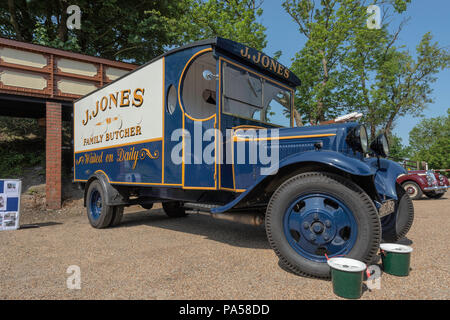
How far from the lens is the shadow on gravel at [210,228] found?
13.7 ft

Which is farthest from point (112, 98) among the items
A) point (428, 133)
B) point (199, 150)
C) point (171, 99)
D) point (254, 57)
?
point (428, 133)

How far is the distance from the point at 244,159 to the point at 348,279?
5.81ft

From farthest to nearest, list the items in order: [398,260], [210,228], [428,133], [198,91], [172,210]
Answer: [428,133] < [172,210] < [210,228] < [198,91] < [398,260]

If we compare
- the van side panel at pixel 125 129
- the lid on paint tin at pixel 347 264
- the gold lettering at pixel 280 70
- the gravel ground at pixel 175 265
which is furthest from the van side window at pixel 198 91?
the lid on paint tin at pixel 347 264

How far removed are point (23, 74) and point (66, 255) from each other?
20.3ft

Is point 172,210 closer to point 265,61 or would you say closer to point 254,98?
point 254,98

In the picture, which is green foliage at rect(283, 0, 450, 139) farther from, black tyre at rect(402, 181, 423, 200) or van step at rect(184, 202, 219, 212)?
van step at rect(184, 202, 219, 212)

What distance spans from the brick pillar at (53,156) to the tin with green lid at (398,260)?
7.92m

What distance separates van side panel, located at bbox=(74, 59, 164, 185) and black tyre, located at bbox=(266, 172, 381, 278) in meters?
2.15

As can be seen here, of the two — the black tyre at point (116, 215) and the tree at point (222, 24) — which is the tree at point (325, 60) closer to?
the tree at point (222, 24)

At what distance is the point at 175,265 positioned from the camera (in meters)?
3.07

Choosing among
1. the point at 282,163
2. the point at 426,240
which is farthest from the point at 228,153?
the point at 426,240

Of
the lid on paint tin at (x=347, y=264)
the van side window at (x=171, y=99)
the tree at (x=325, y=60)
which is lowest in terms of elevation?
the lid on paint tin at (x=347, y=264)

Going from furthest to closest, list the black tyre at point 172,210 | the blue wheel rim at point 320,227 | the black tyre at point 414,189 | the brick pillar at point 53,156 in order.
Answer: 1. the black tyre at point 414,189
2. the brick pillar at point 53,156
3. the black tyre at point 172,210
4. the blue wheel rim at point 320,227
